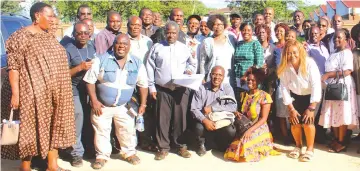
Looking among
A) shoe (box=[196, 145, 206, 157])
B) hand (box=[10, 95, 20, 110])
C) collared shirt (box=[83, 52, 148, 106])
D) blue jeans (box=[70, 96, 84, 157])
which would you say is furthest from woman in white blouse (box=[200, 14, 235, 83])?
hand (box=[10, 95, 20, 110])

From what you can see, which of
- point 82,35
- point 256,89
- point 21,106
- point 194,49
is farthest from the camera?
point 194,49

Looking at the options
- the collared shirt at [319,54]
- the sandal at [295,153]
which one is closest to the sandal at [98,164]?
the sandal at [295,153]

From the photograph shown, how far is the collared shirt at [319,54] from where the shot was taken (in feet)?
18.0

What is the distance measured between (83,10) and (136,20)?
1083 millimetres

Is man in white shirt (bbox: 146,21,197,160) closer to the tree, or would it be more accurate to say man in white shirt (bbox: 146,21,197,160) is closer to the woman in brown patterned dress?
the woman in brown patterned dress

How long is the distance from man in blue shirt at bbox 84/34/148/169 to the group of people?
0.04ft

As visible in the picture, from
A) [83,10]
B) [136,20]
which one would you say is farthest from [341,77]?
[83,10]

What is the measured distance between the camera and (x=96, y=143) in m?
4.78

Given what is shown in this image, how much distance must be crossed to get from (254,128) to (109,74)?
1916 mm

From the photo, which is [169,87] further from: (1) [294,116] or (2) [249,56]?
(1) [294,116]

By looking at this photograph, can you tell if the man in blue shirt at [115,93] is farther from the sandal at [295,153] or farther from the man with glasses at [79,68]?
the sandal at [295,153]

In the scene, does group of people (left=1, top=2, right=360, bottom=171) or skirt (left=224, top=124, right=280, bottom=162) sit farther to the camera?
skirt (left=224, top=124, right=280, bottom=162)

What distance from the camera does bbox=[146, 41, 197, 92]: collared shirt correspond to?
498 cm

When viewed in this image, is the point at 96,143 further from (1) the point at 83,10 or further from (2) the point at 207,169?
(1) the point at 83,10
